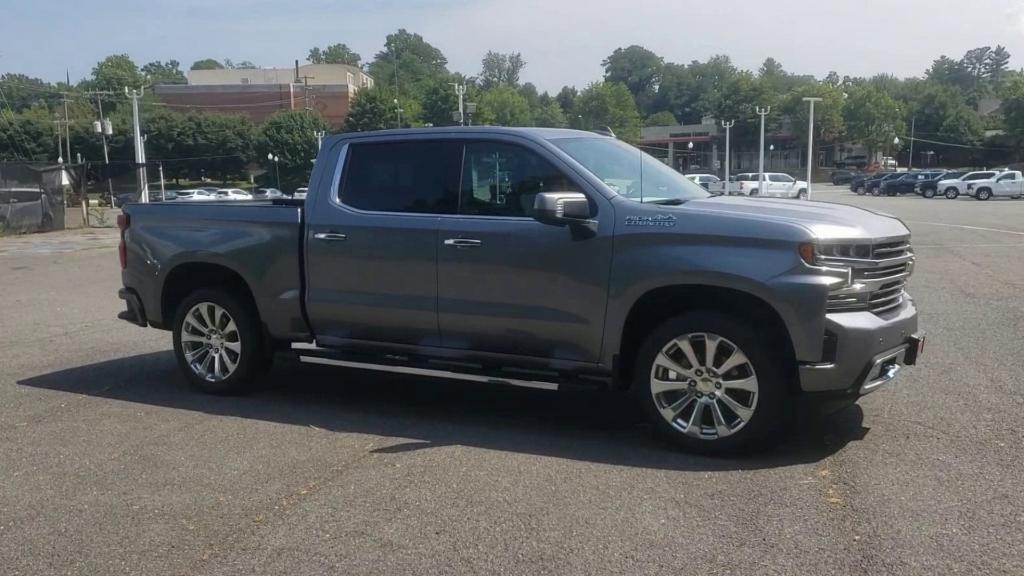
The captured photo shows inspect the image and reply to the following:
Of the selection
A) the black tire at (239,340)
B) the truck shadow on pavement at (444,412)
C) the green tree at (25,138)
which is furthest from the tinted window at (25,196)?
the green tree at (25,138)

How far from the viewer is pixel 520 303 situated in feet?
19.7

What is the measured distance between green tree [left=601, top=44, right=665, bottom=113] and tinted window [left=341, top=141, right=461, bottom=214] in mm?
60389

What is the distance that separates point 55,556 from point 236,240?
3178mm

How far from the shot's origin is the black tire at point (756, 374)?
5371 mm

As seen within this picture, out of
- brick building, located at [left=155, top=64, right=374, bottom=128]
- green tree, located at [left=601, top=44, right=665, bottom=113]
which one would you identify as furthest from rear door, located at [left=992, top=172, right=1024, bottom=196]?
brick building, located at [left=155, top=64, right=374, bottom=128]

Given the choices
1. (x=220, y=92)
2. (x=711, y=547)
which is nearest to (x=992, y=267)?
(x=711, y=547)

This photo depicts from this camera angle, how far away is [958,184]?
53.4m

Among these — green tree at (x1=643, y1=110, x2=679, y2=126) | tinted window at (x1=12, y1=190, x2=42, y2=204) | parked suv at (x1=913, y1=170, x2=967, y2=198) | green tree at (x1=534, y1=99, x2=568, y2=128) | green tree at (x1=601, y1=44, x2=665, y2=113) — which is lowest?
parked suv at (x1=913, y1=170, x2=967, y2=198)

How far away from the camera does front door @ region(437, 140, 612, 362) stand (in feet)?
19.1

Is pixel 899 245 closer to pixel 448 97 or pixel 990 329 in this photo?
pixel 990 329

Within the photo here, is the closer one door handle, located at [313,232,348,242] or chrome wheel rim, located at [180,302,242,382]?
door handle, located at [313,232,348,242]

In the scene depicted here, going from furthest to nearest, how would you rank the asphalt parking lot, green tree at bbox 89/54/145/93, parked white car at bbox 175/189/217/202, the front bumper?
green tree at bbox 89/54/145/93, parked white car at bbox 175/189/217/202, the front bumper, the asphalt parking lot

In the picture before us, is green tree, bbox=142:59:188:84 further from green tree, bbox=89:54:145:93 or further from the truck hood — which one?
the truck hood

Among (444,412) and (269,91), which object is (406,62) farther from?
(444,412)
